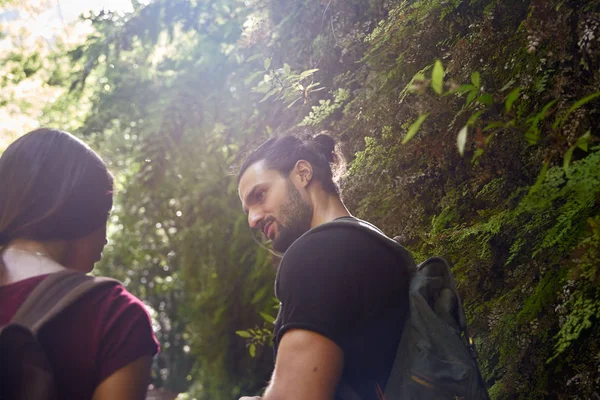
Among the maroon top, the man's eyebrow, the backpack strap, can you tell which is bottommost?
the man's eyebrow

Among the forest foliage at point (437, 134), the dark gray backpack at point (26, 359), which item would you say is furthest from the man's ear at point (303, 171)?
the dark gray backpack at point (26, 359)

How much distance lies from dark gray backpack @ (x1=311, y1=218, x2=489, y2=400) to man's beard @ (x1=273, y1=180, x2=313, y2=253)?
0.48 metres

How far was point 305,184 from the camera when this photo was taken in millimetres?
2807

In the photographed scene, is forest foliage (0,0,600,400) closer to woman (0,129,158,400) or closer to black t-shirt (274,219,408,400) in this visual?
black t-shirt (274,219,408,400)

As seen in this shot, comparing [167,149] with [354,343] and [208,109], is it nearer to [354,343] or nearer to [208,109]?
[208,109]

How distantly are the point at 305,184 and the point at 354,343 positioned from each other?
0.89 metres

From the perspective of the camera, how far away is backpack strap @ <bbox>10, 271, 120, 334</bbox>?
67.7 inches

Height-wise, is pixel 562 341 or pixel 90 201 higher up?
pixel 90 201

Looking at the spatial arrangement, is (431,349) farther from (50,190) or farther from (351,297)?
(50,190)

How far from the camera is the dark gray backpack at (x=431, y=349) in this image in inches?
79.5

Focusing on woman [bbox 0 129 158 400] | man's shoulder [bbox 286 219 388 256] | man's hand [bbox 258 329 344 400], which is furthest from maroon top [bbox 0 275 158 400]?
man's shoulder [bbox 286 219 388 256]

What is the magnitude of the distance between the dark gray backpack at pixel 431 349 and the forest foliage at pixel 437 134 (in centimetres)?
34

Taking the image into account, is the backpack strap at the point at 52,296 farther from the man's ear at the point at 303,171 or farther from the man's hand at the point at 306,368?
the man's ear at the point at 303,171

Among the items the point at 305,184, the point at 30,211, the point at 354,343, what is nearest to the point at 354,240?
the point at 354,343
